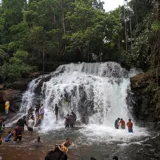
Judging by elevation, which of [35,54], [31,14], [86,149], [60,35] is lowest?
[86,149]

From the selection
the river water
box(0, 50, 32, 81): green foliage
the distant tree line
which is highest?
the distant tree line

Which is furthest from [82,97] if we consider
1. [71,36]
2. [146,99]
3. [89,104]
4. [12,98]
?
[71,36]

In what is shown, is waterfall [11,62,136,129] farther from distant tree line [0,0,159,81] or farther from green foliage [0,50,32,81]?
distant tree line [0,0,159,81]

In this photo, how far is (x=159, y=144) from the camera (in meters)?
11.3

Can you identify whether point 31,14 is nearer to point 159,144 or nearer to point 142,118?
point 142,118

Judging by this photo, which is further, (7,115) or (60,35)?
(60,35)

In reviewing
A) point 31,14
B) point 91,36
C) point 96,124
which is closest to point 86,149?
point 96,124

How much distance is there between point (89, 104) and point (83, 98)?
776 mm

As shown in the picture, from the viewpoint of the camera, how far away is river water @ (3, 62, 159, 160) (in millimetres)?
12812

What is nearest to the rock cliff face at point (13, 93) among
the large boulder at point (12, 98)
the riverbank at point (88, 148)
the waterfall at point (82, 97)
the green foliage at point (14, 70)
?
the large boulder at point (12, 98)

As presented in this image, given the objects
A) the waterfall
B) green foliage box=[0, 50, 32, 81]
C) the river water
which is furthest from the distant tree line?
the waterfall

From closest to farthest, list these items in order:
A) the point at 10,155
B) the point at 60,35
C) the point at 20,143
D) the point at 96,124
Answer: the point at 10,155
the point at 20,143
the point at 96,124
the point at 60,35

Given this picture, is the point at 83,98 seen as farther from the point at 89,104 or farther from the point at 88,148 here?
the point at 88,148

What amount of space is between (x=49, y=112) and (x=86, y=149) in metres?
8.93
